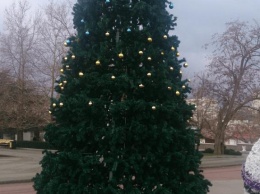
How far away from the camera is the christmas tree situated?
221 inches

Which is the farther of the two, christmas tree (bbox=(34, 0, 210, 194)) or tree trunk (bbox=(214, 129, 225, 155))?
tree trunk (bbox=(214, 129, 225, 155))

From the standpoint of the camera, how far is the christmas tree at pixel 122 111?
562cm

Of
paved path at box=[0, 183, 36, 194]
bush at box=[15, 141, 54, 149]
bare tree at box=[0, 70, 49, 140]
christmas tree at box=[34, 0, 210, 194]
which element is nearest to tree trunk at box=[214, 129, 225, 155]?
bare tree at box=[0, 70, 49, 140]

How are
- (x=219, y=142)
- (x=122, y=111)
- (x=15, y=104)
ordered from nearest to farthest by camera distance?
(x=122, y=111) → (x=15, y=104) → (x=219, y=142)

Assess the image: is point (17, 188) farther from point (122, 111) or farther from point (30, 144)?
point (30, 144)

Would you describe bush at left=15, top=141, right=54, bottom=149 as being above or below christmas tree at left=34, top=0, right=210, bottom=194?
below

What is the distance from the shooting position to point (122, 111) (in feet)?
18.7

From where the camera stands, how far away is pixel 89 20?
609 cm

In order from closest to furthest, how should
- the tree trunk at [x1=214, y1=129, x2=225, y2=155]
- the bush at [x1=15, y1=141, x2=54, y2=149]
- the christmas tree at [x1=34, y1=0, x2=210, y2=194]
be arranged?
the christmas tree at [x1=34, y1=0, x2=210, y2=194] < the tree trunk at [x1=214, y1=129, x2=225, y2=155] < the bush at [x1=15, y1=141, x2=54, y2=149]

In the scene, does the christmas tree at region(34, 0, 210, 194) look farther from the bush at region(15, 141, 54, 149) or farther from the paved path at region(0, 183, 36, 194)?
the bush at region(15, 141, 54, 149)

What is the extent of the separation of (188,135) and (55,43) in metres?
27.6

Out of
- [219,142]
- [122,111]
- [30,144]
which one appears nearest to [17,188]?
[122,111]

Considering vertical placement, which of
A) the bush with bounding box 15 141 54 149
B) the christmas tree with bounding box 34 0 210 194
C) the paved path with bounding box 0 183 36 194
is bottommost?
the paved path with bounding box 0 183 36 194

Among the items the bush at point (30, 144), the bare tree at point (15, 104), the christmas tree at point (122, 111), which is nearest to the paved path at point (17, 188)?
the christmas tree at point (122, 111)
